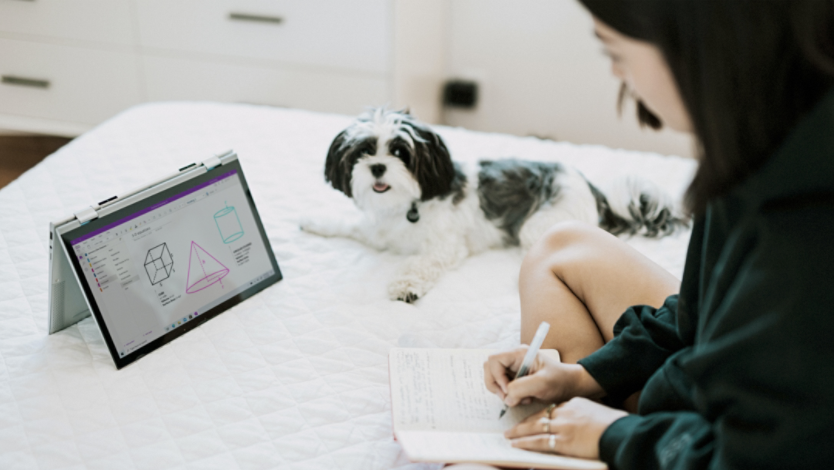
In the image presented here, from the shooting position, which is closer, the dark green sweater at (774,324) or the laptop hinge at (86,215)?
the dark green sweater at (774,324)

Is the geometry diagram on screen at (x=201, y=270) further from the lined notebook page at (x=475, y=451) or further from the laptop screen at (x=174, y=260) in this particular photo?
the lined notebook page at (x=475, y=451)

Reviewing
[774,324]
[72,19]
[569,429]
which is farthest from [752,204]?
[72,19]

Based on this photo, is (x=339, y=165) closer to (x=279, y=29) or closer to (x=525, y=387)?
(x=525, y=387)

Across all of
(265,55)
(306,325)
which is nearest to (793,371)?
(306,325)

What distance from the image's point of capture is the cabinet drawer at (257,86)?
2.58 m

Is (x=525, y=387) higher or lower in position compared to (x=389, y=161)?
lower

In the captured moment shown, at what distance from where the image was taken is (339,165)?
149cm

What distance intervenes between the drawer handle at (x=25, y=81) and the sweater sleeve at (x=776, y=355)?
2.86m

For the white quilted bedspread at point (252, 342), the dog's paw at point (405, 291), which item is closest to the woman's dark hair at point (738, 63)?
the white quilted bedspread at point (252, 342)

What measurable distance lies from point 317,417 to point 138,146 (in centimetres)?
110

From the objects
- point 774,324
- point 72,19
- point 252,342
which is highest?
point 72,19

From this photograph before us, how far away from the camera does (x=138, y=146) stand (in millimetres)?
1815

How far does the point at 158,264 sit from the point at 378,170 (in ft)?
1.60

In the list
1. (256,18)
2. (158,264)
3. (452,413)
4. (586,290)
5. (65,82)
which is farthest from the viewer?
(65,82)
